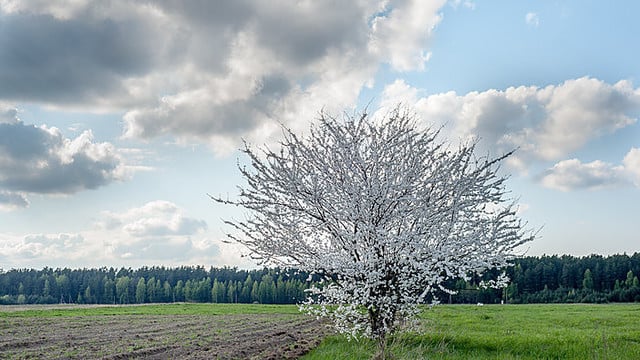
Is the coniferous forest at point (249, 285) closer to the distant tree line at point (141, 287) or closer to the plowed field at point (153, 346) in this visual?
the distant tree line at point (141, 287)

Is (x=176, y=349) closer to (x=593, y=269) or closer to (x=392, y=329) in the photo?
(x=392, y=329)

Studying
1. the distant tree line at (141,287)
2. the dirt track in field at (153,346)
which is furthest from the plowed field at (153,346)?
the distant tree line at (141,287)

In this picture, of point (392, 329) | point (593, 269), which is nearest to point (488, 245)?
point (392, 329)

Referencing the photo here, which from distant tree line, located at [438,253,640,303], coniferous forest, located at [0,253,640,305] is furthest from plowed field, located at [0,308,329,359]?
distant tree line, located at [438,253,640,303]

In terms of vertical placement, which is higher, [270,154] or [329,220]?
[270,154]

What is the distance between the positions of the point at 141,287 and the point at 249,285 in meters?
25.9

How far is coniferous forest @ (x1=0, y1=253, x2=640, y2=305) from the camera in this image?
90625 millimetres

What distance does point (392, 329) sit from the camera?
12.7 metres

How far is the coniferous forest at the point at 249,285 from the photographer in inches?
3568

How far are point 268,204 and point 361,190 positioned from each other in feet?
7.49

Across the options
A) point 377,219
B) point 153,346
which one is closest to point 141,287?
point 153,346

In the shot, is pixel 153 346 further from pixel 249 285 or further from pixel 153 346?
pixel 249 285

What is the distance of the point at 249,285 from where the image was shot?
123m

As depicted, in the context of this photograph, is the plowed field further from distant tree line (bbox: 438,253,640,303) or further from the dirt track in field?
distant tree line (bbox: 438,253,640,303)
